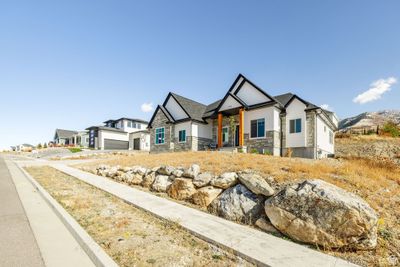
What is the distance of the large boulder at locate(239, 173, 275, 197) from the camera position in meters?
5.82

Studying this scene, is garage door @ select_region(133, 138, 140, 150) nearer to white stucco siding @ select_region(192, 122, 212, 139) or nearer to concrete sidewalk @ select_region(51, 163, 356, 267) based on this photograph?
white stucco siding @ select_region(192, 122, 212, 139)

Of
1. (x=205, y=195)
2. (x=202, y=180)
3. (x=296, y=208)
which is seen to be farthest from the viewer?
(x=202, y=180)

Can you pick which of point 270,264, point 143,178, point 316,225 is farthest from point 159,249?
point 143,178

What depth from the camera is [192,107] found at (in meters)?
26.4

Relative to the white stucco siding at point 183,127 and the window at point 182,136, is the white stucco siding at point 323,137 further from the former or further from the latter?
the window at point 182,136

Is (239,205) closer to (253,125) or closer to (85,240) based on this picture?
(85,240)

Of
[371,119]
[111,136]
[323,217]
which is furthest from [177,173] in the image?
[371,119]

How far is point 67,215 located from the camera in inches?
232

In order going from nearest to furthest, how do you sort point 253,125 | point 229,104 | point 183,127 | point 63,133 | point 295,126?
point 295,126 < point 253,125 < point 229,104 < point 183,127 < point 63,133

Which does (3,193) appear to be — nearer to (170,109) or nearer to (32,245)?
(32,245)

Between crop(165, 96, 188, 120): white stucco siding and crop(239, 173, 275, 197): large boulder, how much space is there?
1828 centimetres

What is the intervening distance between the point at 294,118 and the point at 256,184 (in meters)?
15.3

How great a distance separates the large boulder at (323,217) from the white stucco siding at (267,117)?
14.4m

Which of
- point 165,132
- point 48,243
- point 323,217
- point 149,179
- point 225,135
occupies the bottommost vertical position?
point 48,243
